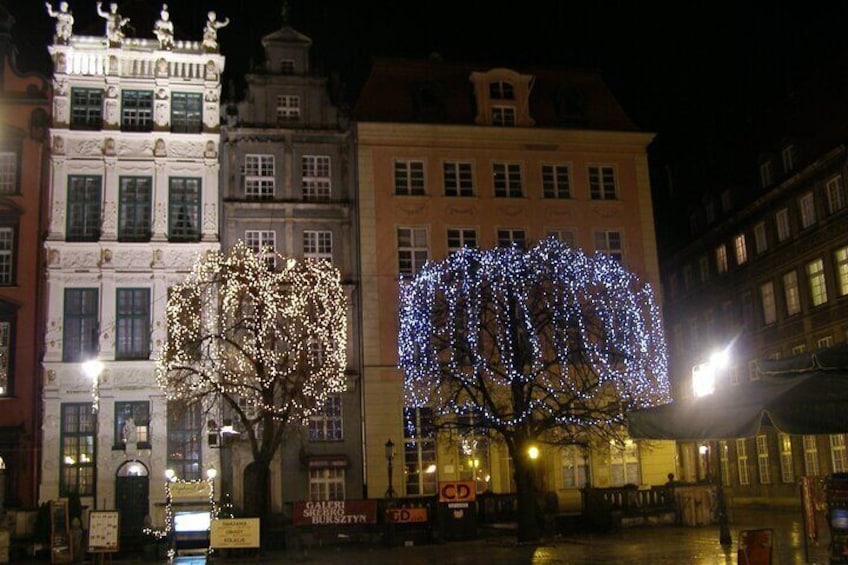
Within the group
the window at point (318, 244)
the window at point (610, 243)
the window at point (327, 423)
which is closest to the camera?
the window at point (327, 423)

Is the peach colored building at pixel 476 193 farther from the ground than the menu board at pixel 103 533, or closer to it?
farther from the ground

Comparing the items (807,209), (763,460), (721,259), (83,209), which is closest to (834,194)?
(807,209)

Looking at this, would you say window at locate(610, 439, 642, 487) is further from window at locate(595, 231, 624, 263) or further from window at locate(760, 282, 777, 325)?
window at locate(760, 282, 777, 325)

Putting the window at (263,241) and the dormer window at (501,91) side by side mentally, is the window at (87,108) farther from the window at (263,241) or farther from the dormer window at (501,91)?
the dormer window at (501,91)

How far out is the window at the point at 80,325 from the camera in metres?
38.2

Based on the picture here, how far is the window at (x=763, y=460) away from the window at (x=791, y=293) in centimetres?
622

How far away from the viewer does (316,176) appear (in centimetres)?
4169

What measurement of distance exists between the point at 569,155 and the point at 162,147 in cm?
1786

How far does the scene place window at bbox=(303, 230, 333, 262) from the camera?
4089 cm

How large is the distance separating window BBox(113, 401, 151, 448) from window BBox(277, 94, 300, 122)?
1340 centimetres

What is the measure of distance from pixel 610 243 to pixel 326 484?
1652 cm

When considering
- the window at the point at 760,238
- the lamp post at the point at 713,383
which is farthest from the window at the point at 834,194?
the lamp post at the point at 713,383

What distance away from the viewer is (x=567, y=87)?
4622 centimetres

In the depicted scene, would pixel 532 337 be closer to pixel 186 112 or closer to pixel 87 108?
pixel 186 112
